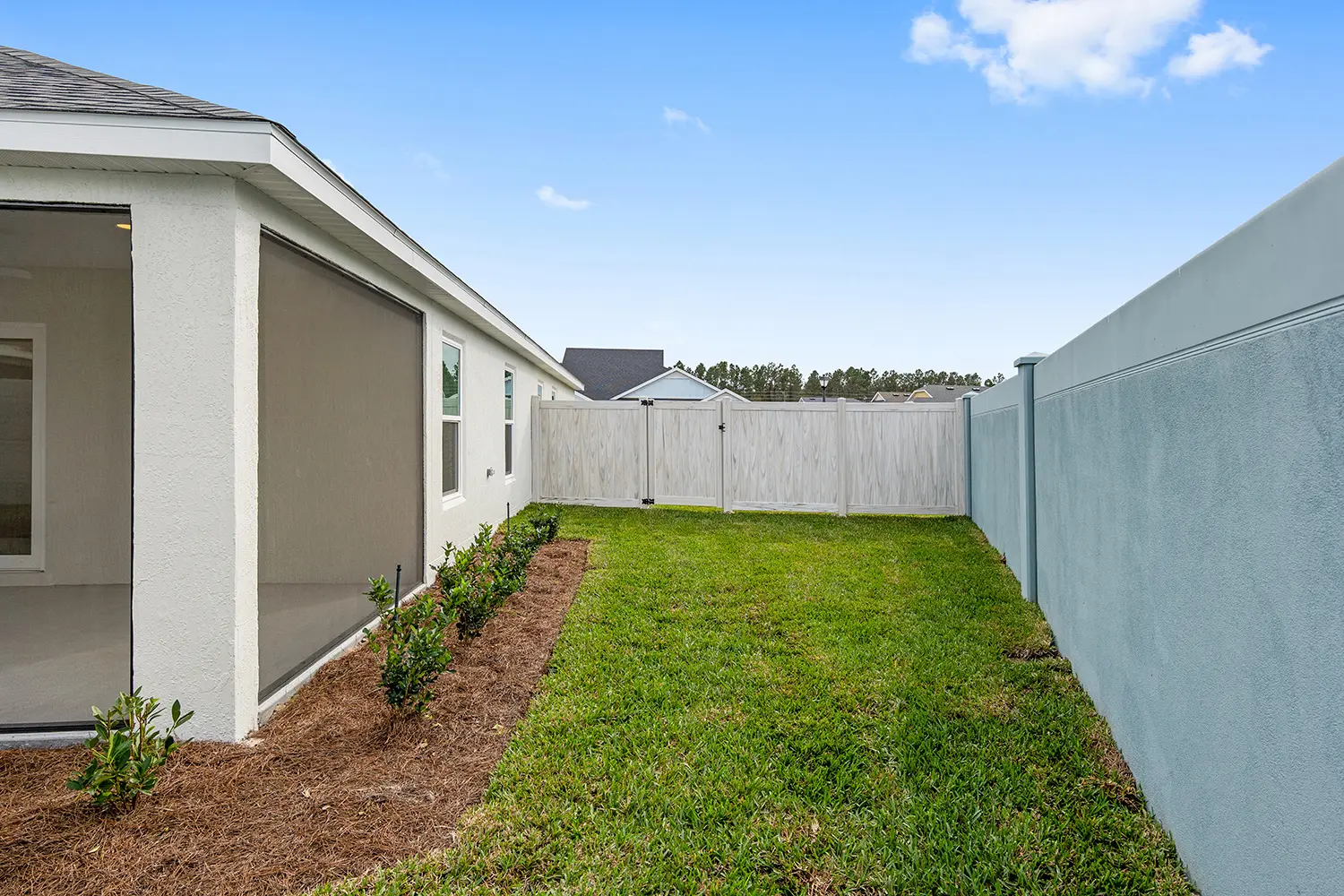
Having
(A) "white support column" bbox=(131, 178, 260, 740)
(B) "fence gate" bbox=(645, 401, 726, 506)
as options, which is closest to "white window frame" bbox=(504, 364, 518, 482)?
(B) "fence gate" bbox=(645, 401, 726, 506)

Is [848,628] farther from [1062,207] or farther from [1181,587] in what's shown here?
[1062,207]

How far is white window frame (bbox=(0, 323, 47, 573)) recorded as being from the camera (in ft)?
19.4

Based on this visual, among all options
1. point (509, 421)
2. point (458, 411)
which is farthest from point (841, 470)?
point (458, 411)

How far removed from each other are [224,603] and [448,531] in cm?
360

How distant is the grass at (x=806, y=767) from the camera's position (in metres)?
2.22

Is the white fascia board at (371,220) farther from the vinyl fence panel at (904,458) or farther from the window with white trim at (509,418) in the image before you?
the vinyl fence panel at (904,458)

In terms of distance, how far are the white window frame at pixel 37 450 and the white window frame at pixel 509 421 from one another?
481cm

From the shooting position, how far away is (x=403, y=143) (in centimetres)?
1042

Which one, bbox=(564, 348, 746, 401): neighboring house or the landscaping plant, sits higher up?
bbox=(564, 348, 746, 401): neighboring house

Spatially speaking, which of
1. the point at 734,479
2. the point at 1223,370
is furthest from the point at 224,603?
the point at 734,479

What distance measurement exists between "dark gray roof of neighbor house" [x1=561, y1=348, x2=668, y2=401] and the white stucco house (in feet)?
76.1

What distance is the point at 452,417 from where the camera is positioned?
687cm

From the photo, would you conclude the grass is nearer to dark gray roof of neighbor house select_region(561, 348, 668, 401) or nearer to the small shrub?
the small shrub

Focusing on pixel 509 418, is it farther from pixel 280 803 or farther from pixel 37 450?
pixel 280 803
